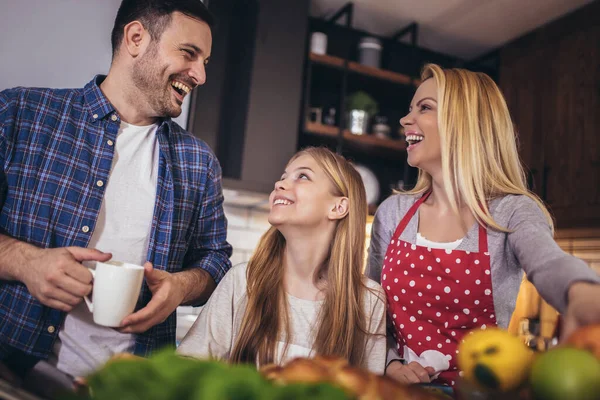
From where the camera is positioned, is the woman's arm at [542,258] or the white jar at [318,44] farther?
the white jar at [318,44]

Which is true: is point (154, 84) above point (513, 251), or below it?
above

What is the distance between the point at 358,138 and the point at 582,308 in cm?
240

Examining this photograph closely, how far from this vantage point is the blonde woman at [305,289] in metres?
1.18

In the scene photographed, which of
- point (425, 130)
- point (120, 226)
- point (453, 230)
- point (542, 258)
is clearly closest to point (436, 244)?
point (453, 230)

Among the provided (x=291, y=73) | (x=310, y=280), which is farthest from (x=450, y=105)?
(x=291, y=73)

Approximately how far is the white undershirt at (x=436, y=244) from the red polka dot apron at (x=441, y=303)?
21 millimetres

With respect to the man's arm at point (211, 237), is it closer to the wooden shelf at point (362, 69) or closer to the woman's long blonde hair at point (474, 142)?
the woman's long blonde hair at point (474, 142)

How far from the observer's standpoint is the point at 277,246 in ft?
4.82

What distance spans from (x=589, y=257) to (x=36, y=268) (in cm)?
299

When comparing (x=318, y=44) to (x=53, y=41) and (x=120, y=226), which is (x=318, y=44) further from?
(x=120, y=226)

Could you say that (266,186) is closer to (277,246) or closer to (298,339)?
(277,246)

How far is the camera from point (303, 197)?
1.42 metres

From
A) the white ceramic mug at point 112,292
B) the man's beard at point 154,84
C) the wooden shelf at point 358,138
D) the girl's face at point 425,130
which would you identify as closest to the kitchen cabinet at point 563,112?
the wooden shelf at point 358,138

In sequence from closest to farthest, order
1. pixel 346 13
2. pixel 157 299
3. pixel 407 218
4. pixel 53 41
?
1. pixel 157 299
2. pixel 407 218
3. pixel 53 41
4. pixel 346 13
